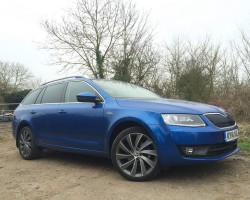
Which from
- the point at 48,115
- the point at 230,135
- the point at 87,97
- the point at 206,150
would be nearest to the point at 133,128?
the point at 87,97

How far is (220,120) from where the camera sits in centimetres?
477

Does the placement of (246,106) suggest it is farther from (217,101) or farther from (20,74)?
(20,74)

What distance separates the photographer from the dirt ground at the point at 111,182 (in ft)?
13.8

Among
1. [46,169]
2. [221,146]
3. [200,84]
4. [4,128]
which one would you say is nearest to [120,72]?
[200,84]

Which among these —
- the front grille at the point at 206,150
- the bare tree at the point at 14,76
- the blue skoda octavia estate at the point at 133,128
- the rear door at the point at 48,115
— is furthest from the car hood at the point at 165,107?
the bare tree at the point at 14,76

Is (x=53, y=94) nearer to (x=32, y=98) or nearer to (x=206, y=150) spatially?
(x=32, y=98)

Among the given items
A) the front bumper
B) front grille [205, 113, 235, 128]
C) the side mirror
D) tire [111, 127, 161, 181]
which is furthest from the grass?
the side mirror

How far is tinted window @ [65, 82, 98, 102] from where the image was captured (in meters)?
5.85

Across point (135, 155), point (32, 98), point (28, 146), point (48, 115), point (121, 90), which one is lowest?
point (28, 146)

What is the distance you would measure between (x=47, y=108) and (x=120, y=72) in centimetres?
1346

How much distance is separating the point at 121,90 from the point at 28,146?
2.53m

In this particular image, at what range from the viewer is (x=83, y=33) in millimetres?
22531

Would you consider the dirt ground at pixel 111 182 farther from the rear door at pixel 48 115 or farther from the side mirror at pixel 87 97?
the side mirror at pixel 87 97

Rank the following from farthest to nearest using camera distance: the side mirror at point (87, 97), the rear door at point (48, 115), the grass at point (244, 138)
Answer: the grass at point (244, 138), the rear door at point (48, 115), the side mirror at point (87, 97)
